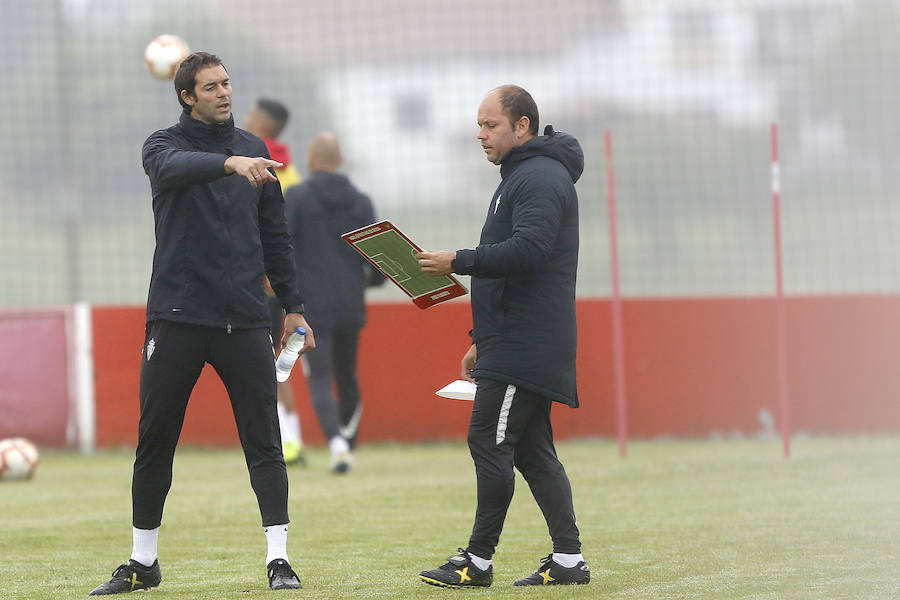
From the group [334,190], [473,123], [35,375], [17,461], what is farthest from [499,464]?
[473,123]

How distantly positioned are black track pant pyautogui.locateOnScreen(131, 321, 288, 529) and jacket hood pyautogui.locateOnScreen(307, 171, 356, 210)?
14.7ft

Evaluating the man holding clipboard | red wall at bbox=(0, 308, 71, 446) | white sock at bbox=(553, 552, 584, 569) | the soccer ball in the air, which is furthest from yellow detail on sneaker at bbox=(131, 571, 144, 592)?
red wall at bbox=(0, 308, 71, 446)

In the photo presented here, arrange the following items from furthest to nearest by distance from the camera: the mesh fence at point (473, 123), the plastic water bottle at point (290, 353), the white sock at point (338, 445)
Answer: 1. the mesh fence at point (473, 123)
2. the white sock at point (338, 445)
3. the plastic water bottle at point (290, 353)

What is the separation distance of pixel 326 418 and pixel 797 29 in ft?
24.7

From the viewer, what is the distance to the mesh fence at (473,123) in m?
13.2

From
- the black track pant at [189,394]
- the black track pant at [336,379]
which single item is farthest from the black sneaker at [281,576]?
the black track pant at [336,379]

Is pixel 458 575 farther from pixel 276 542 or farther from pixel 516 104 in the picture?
pixel 516 104

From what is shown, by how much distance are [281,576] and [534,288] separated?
1283 mm

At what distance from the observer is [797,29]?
48.8 feet

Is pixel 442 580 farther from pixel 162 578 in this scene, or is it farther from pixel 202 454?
pixel 202 454

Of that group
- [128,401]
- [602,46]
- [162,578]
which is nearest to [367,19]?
[602,46]

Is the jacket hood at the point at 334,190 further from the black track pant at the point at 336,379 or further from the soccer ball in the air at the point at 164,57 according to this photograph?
the soccer ball in the air at the point at 164,57

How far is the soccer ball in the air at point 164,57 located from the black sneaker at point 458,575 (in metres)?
A: 5.43

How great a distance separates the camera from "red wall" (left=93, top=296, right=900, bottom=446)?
11.4 meters
